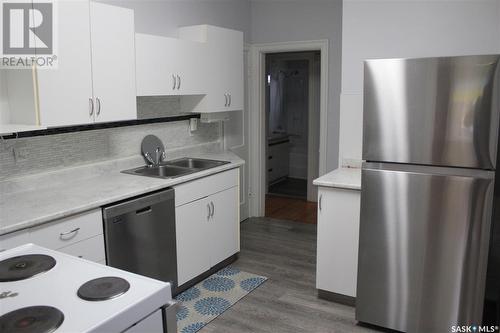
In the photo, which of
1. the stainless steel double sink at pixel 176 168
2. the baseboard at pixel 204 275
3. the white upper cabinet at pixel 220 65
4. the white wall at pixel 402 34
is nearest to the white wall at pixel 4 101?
the stainless steel double sink at pixel 176 168

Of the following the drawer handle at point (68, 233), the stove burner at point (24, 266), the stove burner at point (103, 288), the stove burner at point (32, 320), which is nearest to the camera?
the stove burner at point (32, 320)

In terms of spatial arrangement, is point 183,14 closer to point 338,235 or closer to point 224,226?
point 224,226

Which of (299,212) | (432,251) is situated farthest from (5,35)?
(299,212)

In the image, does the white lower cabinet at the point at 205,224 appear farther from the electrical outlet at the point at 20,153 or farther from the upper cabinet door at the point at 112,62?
the electrical outlet at the point at 20,153

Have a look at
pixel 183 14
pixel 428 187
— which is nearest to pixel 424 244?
pixel 428 187

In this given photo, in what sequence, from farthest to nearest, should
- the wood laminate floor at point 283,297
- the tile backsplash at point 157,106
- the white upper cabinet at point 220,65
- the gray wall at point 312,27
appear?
the gray wall at point 312,27
the white upper cabinet at point 220,65
the tile backsplash at point 157,106
the wood laminate floor at point 283,297

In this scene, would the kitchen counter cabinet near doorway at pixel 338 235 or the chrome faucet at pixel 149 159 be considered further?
the chrome faucet at pixel 149 159

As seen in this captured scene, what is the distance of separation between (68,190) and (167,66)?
1221 millimetres

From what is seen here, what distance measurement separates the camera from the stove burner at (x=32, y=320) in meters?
1.13

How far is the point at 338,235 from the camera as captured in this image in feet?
10.1

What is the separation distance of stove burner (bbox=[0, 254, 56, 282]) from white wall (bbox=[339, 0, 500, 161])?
2.56 meters

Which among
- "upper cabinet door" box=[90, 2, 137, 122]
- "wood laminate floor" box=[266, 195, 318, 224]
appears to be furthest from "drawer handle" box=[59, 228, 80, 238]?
"wood laminate floor" box=[266, 195, 318, 224]

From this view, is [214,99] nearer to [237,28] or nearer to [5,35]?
[237,28]

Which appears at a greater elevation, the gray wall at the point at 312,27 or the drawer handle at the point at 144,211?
the gray wall at the point at 312,27
